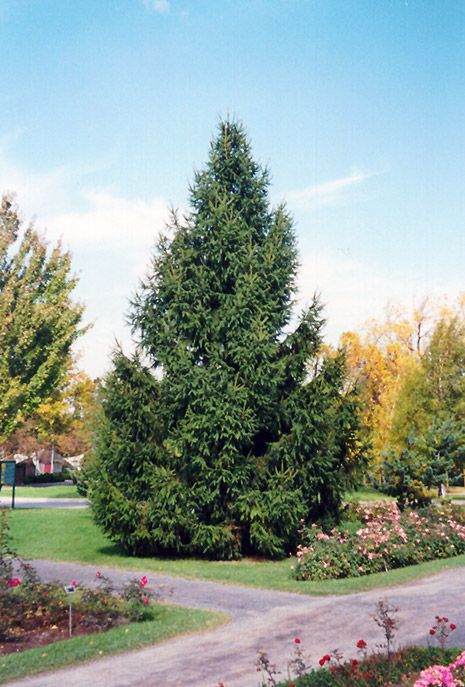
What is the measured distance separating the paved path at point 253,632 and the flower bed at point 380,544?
1668 mm

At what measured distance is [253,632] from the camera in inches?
415

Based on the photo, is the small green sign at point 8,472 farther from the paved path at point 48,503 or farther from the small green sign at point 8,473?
the paved path at point 48,503

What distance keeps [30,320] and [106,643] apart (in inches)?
997

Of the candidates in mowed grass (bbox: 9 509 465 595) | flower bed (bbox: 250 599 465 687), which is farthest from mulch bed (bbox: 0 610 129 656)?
mowed grass (bbox: 9 509 465 595)

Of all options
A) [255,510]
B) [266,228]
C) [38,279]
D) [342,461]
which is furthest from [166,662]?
[38,279]

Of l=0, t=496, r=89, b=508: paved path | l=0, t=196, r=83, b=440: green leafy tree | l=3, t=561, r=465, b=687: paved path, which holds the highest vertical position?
l=0, t=196, r=83, b=440: green leafy tree

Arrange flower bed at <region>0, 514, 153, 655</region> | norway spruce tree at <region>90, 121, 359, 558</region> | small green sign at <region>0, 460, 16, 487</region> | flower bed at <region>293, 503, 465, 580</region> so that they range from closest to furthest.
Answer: flower bed at <region>0, 514, 153, 655</region> < flower bed at <region>293, 503, 465, 580</region> < norway spruce tree at <region>90, 121, 359, 558</region> < small green sign at <region>0, 460, 16, 487</region>

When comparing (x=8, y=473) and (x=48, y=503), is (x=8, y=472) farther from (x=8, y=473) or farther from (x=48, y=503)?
(x=48, y=503)

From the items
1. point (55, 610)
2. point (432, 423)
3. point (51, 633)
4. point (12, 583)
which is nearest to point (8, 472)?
point (432, 423)

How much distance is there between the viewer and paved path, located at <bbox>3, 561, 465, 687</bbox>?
8.53 meters

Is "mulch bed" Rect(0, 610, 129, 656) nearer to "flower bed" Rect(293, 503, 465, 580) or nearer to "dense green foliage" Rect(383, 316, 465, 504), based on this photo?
"flower bed" Rect(293, 503, 465, 580)

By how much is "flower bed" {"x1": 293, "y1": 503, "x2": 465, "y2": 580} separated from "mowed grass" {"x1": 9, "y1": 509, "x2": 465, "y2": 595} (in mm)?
490

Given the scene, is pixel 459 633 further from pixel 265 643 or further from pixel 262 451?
pixel 262 451

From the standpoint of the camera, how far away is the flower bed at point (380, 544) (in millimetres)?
15609
